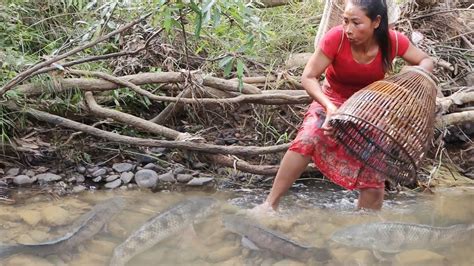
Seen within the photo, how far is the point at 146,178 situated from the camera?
14.0 feet

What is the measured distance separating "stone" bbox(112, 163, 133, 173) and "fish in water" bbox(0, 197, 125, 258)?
27.4 inches

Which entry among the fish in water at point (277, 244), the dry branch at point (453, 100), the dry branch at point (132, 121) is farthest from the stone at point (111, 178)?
the dry branch at point (453, 100)

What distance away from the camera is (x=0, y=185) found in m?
4.02

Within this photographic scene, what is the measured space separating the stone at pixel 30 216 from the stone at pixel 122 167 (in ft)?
2.85

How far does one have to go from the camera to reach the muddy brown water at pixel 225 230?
295 cm

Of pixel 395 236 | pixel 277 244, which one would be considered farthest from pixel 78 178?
pixel 395 236

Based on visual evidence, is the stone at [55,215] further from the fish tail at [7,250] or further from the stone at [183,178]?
the stone at [183,178]

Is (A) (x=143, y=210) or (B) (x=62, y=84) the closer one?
(A) (x=143, y=210)

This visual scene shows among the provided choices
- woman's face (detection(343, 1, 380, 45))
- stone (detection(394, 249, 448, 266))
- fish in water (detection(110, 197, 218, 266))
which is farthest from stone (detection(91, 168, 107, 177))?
stone (detection(394, 249, 448, 266))

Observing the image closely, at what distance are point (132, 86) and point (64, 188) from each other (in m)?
0.87

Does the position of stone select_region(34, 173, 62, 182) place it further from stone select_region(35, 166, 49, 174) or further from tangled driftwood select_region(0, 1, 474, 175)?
tangled driftwood select_region(0, 1, 474, 175)

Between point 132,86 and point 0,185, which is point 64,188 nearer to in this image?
point 0,185

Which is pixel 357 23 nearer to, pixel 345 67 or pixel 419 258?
pixel 345 67

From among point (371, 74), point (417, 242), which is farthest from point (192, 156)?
point (417, 242)
